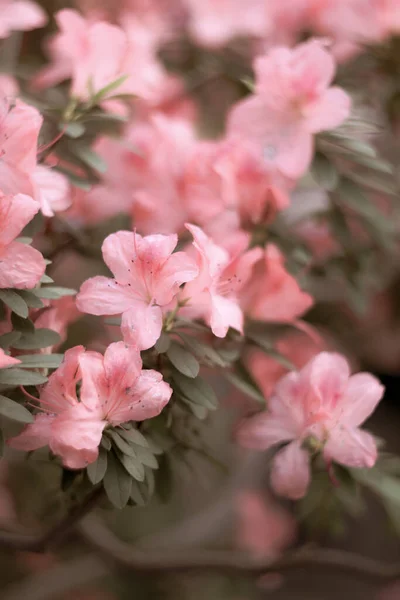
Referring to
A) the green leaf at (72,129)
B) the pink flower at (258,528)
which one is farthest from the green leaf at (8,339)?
the pink flower at (258,528)

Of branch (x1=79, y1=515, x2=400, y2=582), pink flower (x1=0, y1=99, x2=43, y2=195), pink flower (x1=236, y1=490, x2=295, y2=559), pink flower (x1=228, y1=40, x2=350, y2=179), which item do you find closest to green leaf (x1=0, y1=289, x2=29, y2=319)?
pink flower (x1=0, y1=99, x2=43, y2=195)

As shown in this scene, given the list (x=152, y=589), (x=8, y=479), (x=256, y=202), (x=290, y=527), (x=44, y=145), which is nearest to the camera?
(x=44, y=145)

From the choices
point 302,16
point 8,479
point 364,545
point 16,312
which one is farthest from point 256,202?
point 364,545

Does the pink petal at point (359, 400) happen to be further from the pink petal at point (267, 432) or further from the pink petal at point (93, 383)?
the pink petal at point (93, 383)

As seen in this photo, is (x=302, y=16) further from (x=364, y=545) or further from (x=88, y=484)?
(x=364, y=545)

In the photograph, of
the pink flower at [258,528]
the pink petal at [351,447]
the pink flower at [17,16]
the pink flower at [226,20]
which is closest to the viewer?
the pink petal at [351,447]

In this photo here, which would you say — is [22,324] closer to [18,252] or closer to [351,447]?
[18,252]
